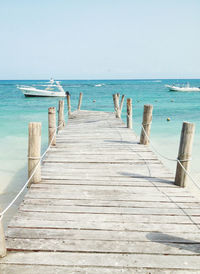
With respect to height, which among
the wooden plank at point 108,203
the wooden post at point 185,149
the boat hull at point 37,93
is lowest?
the boat hull at point 37,93

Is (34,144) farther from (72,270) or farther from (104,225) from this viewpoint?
(72,270)

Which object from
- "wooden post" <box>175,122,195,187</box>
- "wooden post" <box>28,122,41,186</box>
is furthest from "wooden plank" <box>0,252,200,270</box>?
"wooden post" <box>175,122,195,187</box>

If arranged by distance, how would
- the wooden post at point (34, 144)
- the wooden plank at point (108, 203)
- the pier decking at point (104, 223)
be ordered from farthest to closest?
the wooden post at point (34, 144) → the wooden plank at point (108, 203) → the pier decking at point (104, 223)

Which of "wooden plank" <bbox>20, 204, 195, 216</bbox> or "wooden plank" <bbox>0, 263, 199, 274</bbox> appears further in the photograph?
"wooden plank" <bbox>20, 204, 195, 216</bbox>

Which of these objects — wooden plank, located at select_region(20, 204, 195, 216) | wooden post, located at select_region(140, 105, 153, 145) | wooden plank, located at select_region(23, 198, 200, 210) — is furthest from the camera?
wooden post, located at select_region(140, 105, 153, 145)

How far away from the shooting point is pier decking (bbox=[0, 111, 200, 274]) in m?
2.53

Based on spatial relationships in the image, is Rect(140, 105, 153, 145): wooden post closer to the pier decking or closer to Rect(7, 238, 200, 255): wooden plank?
the pier decking

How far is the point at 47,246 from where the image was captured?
9.01ft

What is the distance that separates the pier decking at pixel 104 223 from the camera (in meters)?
2.53

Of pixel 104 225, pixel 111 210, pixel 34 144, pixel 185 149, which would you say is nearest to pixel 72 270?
pixel 104 225

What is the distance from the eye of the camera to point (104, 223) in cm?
320

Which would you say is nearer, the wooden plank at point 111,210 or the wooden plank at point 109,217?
the wooden plank at point 109,217

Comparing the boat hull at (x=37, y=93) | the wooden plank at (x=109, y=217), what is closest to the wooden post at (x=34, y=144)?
the wooden plank at (x=109, y=217)

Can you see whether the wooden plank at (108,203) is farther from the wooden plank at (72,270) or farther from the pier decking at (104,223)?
the wooden plank at (72,270)
